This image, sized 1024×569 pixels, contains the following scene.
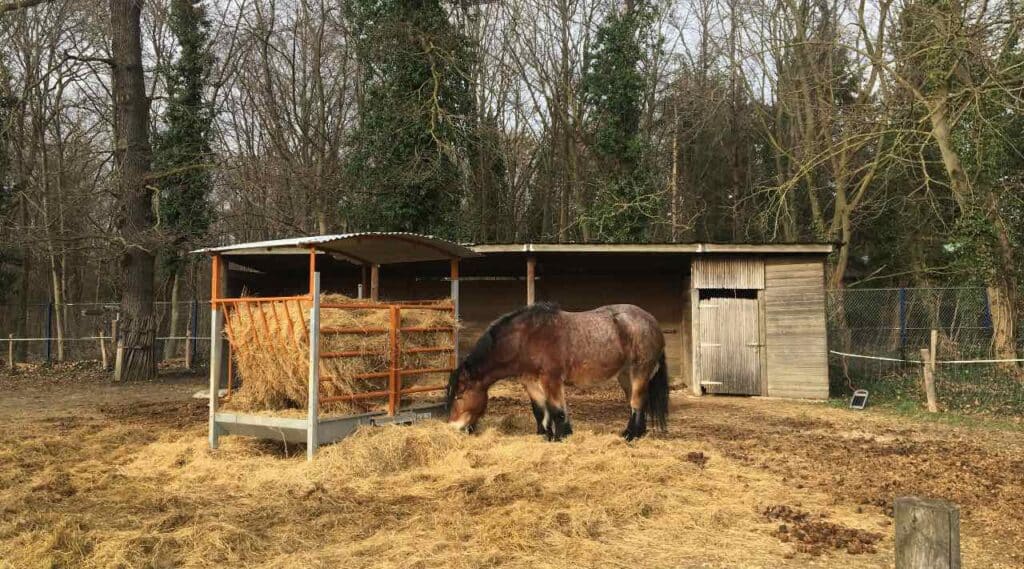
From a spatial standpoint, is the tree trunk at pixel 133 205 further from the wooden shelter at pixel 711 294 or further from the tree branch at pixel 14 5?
the wooden shelter at pixel 711 294

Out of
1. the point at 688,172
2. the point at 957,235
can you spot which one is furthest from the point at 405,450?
the point at 688,172

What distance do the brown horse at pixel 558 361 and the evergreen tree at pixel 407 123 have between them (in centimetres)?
1041

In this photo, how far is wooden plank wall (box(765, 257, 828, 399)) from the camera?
500 inches

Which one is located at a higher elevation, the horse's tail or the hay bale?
the hay bale

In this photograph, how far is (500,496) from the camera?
550 cm

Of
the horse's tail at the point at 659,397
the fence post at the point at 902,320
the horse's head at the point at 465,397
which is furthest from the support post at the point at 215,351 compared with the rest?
the fence post at the point at 902,320

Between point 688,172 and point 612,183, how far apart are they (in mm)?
5706

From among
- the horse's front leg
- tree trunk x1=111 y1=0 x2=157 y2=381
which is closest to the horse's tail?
the horse's front leg

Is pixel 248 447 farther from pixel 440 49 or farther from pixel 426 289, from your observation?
pixel 440 49

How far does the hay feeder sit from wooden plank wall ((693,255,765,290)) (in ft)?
21.0

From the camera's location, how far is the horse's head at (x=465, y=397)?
772 cm

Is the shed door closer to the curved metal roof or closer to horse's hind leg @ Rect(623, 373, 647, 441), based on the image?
horse's hind leg @ Rect(623, 373, 647, 441)

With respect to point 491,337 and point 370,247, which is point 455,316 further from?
point 370,247

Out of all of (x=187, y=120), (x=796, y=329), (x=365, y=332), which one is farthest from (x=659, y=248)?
(x=187, y=120)
